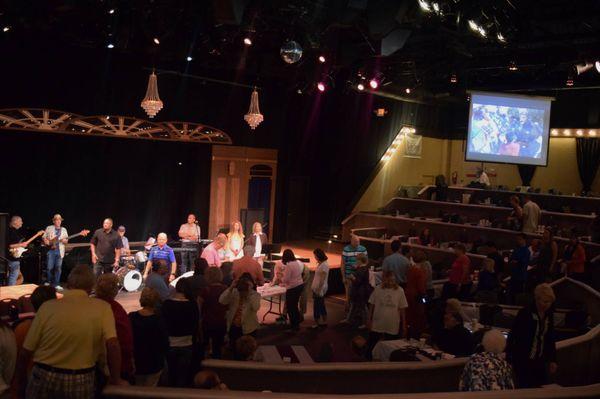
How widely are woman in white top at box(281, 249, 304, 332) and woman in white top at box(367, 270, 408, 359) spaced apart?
201 cm

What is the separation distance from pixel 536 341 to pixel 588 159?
14125 millimetres

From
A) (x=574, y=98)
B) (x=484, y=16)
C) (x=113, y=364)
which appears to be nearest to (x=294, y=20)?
(x=484, y=16)

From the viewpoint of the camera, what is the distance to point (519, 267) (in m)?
10.2

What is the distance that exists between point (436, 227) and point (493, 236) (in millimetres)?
1560

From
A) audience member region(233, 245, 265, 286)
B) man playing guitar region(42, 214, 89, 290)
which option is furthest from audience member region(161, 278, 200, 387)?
man playing guitar region(42, 214, 89, 290)

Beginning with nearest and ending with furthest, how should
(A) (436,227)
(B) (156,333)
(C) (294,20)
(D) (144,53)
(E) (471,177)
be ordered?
1. (B) (156,333)
2. (C) (294,20)
3. (D) (144,53)
4. (A) (436,227)
5. (E) (471,177)

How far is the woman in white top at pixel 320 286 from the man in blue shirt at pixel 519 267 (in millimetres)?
3157

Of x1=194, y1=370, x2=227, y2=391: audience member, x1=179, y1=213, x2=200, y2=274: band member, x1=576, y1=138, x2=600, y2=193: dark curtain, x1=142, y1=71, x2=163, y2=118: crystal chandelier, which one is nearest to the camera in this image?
x1=194, y1=370, x2=227, y2=391: audience member

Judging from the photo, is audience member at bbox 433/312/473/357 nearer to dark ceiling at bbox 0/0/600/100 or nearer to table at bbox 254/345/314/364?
table at bbox 254/345/314/364

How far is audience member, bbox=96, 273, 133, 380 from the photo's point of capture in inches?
169

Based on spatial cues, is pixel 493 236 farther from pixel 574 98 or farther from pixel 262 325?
pixel 262 325

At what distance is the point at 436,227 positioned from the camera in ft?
49.8

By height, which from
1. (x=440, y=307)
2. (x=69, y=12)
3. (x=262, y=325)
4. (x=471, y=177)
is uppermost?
(x=69, y=12)

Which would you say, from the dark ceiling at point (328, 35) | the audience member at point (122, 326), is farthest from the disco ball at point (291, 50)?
the audience member at point (122, 326)
